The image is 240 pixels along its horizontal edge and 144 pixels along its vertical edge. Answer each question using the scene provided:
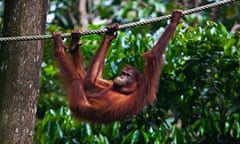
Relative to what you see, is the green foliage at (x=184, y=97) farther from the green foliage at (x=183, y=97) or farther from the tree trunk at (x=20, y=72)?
the tree trunk at (x=20, y=72)

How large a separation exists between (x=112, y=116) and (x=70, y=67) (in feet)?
1.49

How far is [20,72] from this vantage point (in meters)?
3.76

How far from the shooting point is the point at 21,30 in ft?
12.5

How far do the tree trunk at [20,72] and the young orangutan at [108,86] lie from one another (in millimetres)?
209

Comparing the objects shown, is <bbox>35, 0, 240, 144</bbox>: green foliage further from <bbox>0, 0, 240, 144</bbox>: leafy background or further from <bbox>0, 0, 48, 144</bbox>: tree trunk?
<bbox>0, 0, 48, 144</bbox>: tree trunk

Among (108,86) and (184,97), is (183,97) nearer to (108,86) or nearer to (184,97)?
(184,97)

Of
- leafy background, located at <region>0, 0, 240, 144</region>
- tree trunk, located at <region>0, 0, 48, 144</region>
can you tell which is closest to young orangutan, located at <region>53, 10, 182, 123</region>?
tree trunk, located at <region>0, 0, 48, 144</region>

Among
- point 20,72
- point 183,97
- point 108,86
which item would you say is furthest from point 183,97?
point 20,72

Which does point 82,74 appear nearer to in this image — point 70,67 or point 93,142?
point 70,67

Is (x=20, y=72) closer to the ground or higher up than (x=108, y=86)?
higher up

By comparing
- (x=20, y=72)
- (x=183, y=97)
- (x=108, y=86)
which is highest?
(x=20, y=72)

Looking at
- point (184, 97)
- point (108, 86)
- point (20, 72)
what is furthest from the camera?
point (184, 97)

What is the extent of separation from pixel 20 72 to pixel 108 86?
847mm

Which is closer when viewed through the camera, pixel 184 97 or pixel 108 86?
pixel 108 86
